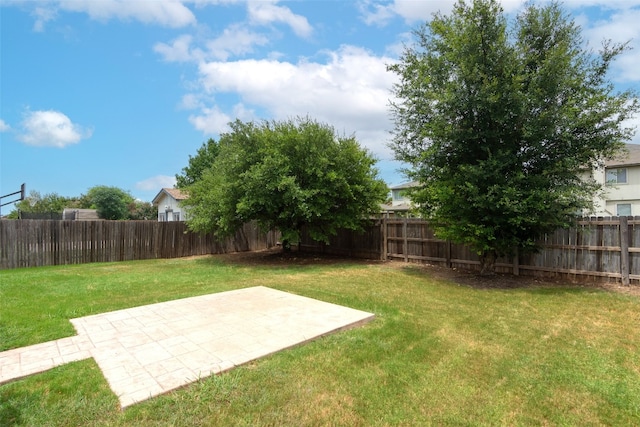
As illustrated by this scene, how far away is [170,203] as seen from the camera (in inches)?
1036

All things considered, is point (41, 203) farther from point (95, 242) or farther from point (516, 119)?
point (516, 119)

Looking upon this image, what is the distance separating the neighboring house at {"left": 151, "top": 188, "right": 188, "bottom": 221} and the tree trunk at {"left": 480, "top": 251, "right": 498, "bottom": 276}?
69.7 ft

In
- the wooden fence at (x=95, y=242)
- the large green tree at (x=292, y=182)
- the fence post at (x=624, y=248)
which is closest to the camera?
the fence post at (x=624, y=248)

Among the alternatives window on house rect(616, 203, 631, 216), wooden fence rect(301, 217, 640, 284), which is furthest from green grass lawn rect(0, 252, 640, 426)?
window on house rect(616, 203, 631, 216)

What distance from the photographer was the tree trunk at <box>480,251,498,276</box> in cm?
847

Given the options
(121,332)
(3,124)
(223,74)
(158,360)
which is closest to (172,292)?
(121,332)

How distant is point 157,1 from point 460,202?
8.67 m

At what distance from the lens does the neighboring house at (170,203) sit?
81.8 ft

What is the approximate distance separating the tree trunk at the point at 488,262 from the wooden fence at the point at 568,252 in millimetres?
528

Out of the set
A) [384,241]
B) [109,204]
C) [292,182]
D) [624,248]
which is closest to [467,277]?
[624,248]

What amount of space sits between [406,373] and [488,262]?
639cm

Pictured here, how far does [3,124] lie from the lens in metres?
11.3

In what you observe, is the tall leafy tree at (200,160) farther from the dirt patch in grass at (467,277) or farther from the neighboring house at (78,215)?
the dirt patch in grass at (467,277)

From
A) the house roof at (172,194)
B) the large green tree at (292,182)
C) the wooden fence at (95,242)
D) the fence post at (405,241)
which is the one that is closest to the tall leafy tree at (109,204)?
the house roof at (172,194)
